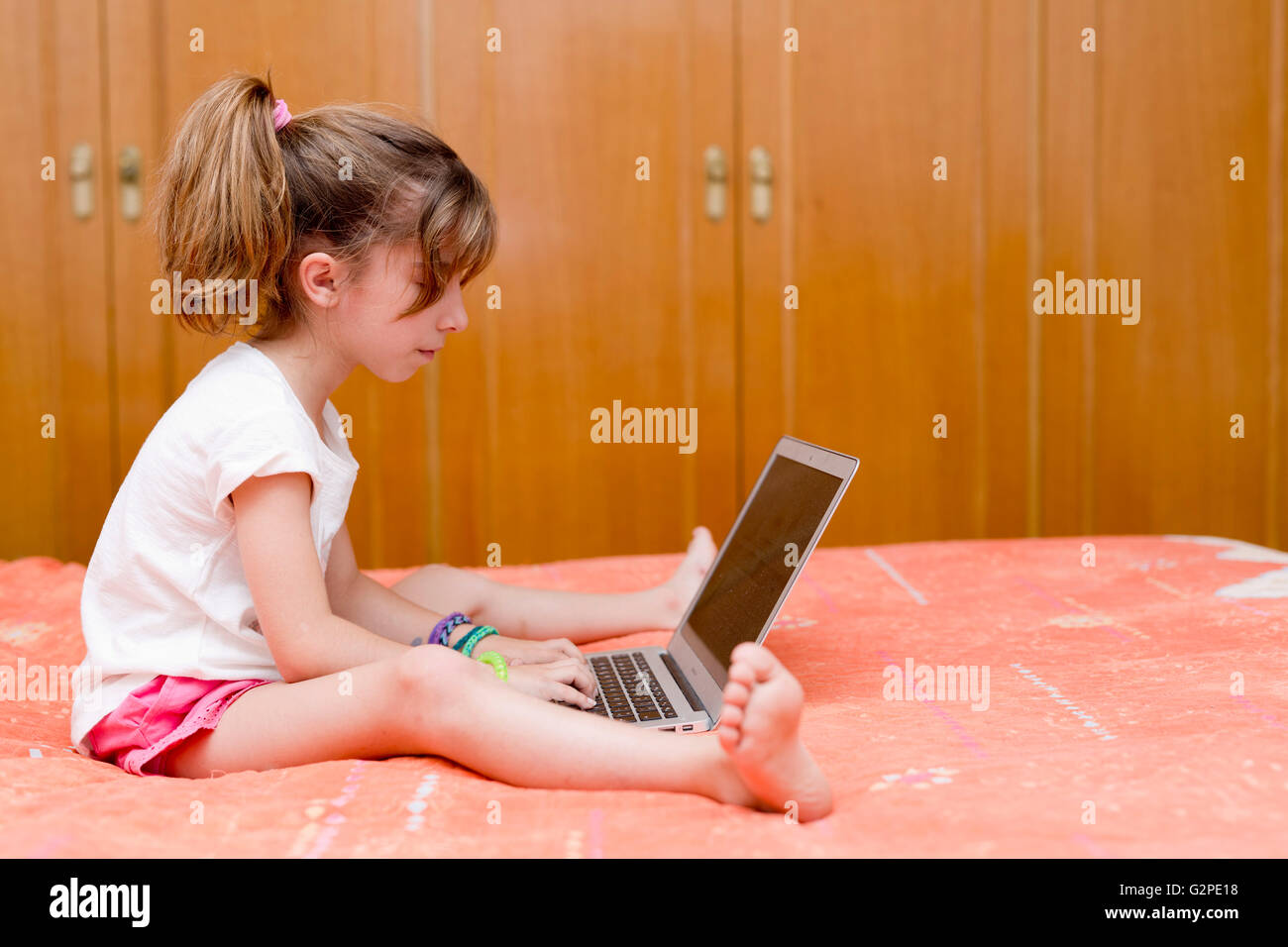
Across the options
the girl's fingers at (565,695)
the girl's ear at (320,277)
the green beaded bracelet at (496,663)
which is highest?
→ the girl's ear at (320,277)

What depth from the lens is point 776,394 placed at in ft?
7.64

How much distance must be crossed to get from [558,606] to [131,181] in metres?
1.39

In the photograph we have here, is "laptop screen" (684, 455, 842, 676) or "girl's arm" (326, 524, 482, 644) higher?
"laptop screen" (684, 455, 842, 676)

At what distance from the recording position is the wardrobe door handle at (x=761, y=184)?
2275 millimetres

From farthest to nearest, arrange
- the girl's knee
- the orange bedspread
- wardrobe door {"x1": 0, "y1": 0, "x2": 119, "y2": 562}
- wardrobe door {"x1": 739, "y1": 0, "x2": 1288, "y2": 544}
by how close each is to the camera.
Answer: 1. wardrobe door {"x1": 739, "y1": 0, "x2": 1288, "y2": 544}
2. wardrobe door {"x1": 0, "y1": 0, "x2": 119, "y2": 562}
3. the girl's knee
4. the orange bedspread

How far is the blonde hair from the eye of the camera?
3.14 feet

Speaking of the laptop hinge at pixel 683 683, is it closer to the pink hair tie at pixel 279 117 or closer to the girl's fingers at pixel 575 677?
the girl's fingers at pixel 575 677

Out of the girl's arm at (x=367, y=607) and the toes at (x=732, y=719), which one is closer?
the toes at (x=732, y=719)

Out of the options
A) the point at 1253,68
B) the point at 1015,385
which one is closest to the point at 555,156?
the point at 1015,385

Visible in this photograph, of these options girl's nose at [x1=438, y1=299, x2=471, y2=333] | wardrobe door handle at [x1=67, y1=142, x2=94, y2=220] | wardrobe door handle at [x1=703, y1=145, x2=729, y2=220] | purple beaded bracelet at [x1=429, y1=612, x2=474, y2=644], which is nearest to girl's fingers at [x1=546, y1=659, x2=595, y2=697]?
purple beaded bracelet at [x1=429, y1=612, x2=474, y2=644]

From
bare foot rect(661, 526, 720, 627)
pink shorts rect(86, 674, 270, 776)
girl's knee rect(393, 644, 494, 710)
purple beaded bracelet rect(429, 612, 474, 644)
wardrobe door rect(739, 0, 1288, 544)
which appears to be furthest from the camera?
wardrobe door rect(739, 0, 1288, 544)

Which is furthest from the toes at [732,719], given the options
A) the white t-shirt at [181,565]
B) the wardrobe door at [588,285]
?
the wardrobe door at [588,285]

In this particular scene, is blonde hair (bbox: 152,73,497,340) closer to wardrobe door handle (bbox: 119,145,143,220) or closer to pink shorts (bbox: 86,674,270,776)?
pink shorts (bbox: 86,674,270,776)

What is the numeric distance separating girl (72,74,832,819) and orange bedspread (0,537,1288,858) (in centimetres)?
6
